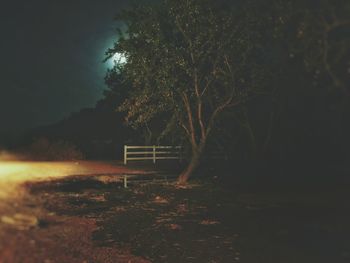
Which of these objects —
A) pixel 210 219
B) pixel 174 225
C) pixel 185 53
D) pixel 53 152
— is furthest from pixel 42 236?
pixel 53 152

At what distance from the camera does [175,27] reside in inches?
866

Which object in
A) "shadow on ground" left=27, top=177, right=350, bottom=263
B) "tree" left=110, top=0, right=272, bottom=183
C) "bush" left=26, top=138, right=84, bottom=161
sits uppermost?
"tree" left=110, top=0, right=272, bottom=183

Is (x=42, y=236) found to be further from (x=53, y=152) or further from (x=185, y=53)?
(x=53, y=152)

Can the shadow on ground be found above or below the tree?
below

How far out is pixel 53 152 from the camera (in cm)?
3803

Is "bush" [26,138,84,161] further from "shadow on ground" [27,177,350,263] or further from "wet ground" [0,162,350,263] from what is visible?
"wet ground" [0,162,350,263]

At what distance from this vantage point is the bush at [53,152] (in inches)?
1485

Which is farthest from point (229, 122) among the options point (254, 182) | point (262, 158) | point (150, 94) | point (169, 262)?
point (169, 262)

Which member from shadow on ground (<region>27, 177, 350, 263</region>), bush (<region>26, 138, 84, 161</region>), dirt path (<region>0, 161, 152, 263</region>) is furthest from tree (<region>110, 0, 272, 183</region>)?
bush (<region>26, 138, 84, 161</region>)

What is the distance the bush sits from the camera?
3772 cm

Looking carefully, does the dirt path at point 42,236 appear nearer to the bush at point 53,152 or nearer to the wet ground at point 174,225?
the wet ground at point 174,225

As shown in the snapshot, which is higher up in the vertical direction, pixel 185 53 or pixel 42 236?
pixel 185 53

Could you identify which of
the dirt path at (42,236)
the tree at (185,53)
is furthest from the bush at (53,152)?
the dirt path at (42,236)

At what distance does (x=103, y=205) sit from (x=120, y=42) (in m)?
9.33
